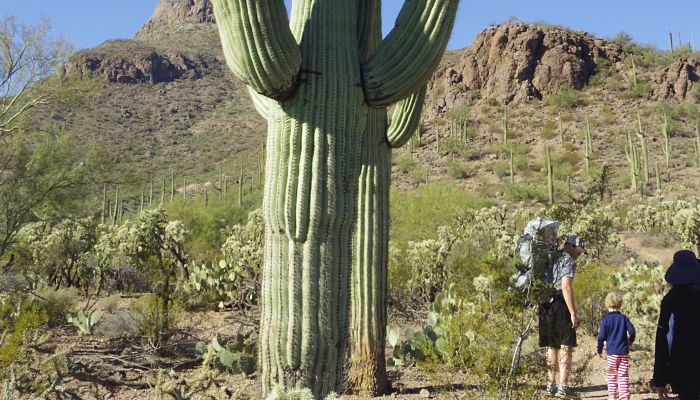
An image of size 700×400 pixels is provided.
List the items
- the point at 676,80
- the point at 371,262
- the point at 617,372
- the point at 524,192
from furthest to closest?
the point at 676,80 → the point at 524,192 → the point at 371,262 → the point at 617,372

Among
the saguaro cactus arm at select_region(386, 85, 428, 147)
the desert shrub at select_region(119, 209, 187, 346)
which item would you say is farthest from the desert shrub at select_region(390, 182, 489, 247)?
the saguaro cactus arm at select_region(386, 85, 428, 147)

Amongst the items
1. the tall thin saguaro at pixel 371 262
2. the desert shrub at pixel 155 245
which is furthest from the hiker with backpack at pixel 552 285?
the desert shrub at pixel 155 245

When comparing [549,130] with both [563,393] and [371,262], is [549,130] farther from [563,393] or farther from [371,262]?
[563,393]

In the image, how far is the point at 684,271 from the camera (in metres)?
3.91

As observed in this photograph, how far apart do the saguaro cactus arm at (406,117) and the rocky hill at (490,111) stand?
28049 mm

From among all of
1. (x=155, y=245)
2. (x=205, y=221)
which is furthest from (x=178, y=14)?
(x=155, y=245)

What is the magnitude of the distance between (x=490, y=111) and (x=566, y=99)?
5305mm

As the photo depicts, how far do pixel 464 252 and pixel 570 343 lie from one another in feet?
24.3

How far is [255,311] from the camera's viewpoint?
365 inches

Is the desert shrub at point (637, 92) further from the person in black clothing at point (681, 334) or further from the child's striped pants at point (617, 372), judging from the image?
the person in black clothing at point (681, 334)

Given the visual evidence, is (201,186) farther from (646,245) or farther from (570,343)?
(570,343)

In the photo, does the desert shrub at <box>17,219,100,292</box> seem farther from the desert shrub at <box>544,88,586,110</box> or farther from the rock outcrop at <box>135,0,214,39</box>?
the rock outcrop at <box>135,0,214,39</box>

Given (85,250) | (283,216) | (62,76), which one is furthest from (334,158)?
(85,250)

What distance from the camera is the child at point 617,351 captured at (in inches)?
207
